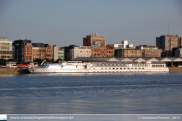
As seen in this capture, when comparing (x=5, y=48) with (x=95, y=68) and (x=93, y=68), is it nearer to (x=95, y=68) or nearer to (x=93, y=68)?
(x=93, y=68)

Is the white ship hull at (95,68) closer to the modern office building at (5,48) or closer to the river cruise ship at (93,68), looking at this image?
the river cruise ship at (93,68)

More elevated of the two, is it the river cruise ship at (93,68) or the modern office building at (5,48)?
the modern office building at (5,48)

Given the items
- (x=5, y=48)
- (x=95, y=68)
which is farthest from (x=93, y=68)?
(x=5, y=48)

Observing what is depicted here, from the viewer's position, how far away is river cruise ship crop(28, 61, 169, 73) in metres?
149

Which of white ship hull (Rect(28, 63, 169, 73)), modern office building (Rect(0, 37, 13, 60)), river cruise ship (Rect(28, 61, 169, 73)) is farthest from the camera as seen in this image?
modern office building (Rect(0, 37, 13, 60))

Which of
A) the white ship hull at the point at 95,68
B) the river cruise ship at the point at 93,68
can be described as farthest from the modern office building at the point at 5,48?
the white ship hull at the point at 95,68

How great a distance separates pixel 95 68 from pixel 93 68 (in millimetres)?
947

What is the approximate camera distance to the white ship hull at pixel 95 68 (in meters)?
149

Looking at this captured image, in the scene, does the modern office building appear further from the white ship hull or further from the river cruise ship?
the white ship hull

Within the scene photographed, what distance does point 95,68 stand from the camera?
158 meters

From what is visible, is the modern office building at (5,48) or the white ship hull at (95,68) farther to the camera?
the modern office building at (5,48)

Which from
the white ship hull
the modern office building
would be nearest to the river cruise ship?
the white ship hull

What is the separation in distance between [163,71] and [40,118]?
458 feet

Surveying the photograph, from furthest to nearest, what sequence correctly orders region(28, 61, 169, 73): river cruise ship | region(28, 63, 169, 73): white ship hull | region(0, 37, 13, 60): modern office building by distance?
region(0, 37, 13, 60): modern office building < region(28, 61, 169, 73): river cruise ship < region(28, 63, 169, 73): white ship hull
